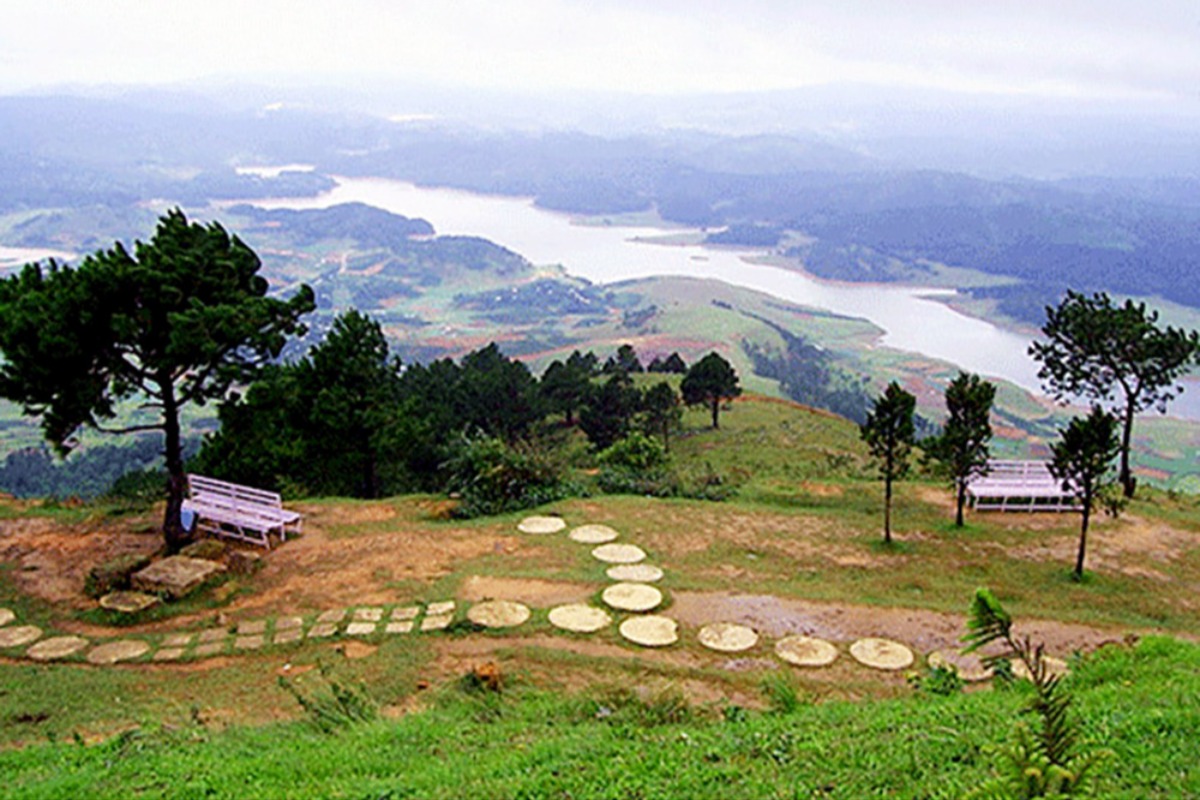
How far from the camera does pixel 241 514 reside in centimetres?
1565

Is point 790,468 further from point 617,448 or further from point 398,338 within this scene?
point 398,338

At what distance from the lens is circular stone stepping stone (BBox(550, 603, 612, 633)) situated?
11.9m

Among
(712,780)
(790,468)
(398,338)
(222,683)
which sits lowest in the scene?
(398,338)

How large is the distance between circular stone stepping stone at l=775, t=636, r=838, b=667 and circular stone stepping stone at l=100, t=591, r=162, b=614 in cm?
920

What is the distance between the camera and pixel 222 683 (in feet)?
34.8

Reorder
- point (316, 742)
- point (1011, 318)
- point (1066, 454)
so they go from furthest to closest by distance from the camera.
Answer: point (1011, 318), point (1066, 454), point (316, 742)

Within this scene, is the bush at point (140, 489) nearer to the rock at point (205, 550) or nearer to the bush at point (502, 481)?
the rock at point (205, 550)

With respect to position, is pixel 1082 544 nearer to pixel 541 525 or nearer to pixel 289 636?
pixel 541 525

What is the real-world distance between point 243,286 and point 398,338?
362 ft

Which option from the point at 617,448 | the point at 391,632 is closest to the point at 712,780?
the point at 391,632

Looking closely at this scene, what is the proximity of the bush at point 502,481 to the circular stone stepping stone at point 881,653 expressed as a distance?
8.12m

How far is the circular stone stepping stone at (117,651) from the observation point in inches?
450

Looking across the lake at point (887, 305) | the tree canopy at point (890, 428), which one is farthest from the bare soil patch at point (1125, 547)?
the lake at point (887, 305)

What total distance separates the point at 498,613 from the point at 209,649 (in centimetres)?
385
